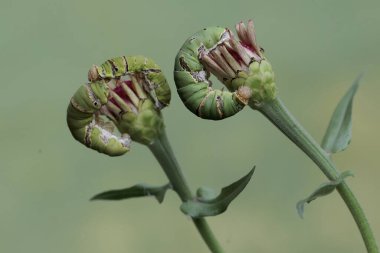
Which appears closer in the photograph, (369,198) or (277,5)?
(369,198)

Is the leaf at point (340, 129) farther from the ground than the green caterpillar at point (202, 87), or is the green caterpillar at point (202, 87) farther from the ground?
the green caterpillar at point (202, 87)

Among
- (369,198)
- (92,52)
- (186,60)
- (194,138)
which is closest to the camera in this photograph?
(186,60)

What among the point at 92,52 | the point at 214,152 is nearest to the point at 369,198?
the point at 214,152

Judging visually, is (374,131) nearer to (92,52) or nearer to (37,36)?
(92,52)

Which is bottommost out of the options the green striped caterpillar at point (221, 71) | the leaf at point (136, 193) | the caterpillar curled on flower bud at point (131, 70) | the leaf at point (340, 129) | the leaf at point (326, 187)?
the leaf at point (326, 187)

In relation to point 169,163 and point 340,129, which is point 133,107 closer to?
point 169,163

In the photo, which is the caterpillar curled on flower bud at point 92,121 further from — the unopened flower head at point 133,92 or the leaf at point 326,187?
the leaf at point 326,187

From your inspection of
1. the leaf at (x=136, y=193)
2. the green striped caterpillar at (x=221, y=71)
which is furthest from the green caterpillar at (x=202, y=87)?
the leaf at (x=136, y=193)
